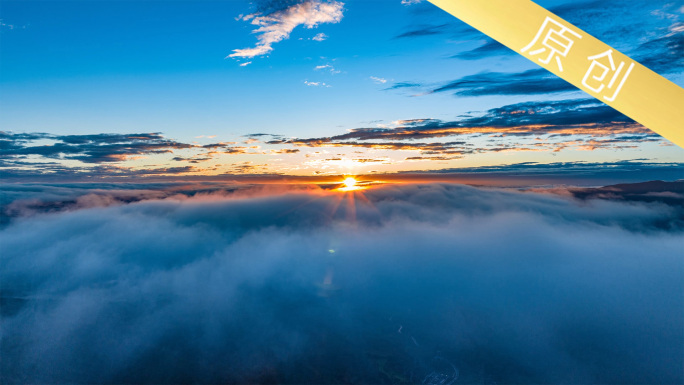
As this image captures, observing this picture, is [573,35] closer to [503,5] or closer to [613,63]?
[613,63]

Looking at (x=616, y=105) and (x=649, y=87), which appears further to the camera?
(x=616, y=105)

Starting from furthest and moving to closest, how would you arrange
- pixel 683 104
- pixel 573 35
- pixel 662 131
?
pixel 573 35
pixel 662 131
pixel 683 104

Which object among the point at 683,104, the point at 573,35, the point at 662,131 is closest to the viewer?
the point at 683,104

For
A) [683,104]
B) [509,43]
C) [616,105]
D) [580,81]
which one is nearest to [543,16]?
[509,43]

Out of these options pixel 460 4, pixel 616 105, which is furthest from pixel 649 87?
pixel 460 4

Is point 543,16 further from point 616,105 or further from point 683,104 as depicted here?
point 683,104

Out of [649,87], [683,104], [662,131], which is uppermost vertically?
[649,87]

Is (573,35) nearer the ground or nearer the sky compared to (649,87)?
nearer the sky
